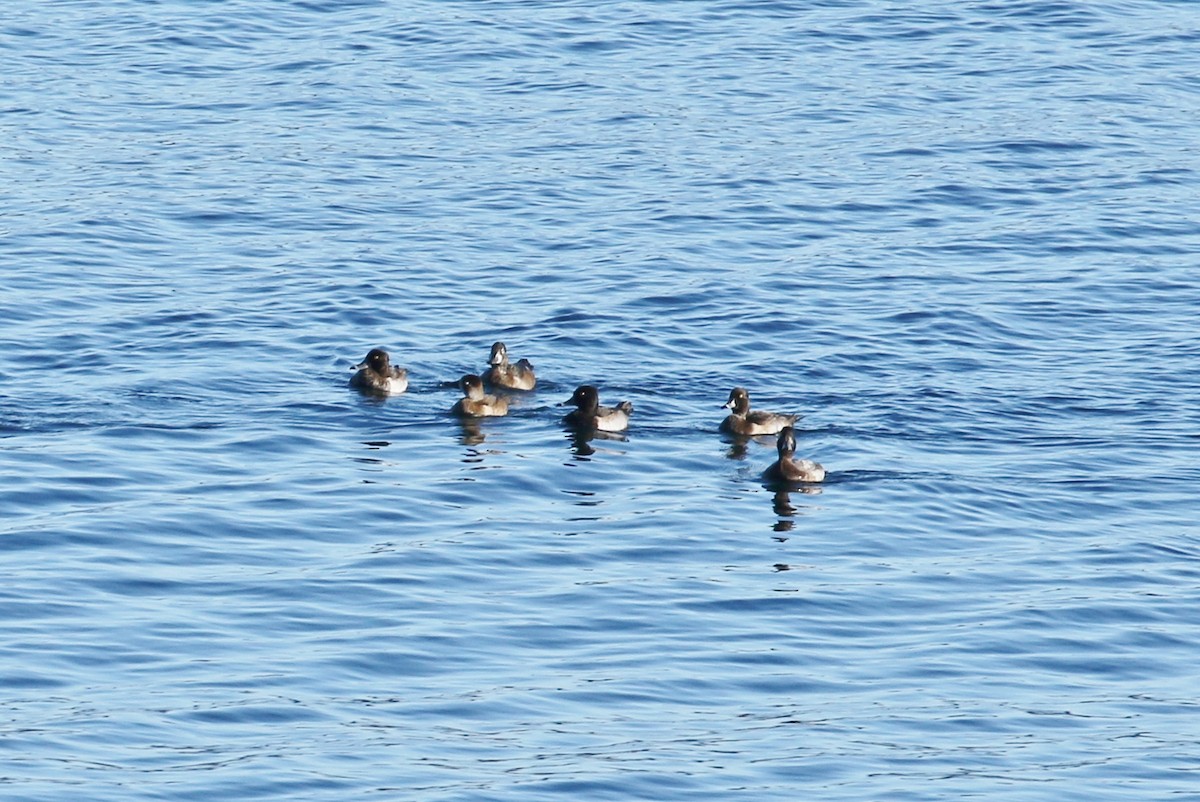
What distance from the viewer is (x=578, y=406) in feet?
71.1

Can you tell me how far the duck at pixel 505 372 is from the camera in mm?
22109

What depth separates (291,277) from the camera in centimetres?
2645

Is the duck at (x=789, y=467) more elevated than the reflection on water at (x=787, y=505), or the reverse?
the duck at (x=789, y=467)

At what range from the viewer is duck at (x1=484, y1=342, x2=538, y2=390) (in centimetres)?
2211

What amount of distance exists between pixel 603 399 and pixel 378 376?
96.1 inches

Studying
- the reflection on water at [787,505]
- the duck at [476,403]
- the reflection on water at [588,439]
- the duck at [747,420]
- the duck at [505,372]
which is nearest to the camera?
the reflection on water at [787,505]

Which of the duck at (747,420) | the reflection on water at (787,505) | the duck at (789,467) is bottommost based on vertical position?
the reflection on water at (787,505)

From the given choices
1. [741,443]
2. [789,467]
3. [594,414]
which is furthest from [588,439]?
[789,467]

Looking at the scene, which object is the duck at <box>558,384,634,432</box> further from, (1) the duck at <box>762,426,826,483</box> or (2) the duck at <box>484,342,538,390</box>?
(1) the duck at <box>762,426,826,483</box>

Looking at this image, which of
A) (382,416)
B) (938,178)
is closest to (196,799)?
(382,416)

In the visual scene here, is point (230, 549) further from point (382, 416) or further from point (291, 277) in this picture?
point (291, 277)

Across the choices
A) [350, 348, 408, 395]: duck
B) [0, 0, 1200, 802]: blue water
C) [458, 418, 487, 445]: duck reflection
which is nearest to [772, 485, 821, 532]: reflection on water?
[0, 0, 1200, 802]: blue water

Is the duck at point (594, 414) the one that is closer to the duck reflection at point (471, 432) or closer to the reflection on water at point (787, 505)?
the duck reflection at point (471, 432)

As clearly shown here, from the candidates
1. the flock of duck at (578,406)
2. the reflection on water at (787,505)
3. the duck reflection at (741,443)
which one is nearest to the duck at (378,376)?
the flock of duck at (578,406)
